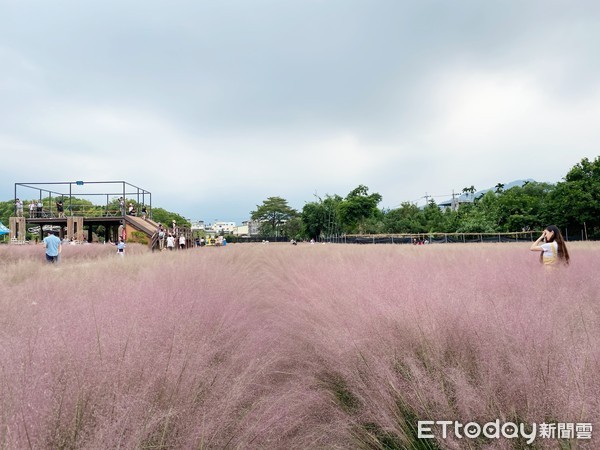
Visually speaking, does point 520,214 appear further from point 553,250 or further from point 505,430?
point 505,430

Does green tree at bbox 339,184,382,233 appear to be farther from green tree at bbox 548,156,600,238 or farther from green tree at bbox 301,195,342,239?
green tree at bbox 548,156,600,238

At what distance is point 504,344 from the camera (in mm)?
2072

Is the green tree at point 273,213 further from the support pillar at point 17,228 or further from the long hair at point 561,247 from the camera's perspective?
the long hair at point 561,247

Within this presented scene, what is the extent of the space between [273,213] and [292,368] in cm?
8590

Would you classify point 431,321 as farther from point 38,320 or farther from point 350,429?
point 38,320

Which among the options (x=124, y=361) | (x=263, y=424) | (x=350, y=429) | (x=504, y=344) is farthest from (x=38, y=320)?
(x=504, y=344)

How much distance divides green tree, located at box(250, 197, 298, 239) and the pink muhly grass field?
83.3 m

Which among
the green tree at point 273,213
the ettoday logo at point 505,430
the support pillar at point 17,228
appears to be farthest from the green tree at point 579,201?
the green tree at point 273,213

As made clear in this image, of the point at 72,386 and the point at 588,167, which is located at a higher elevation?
the point at 588,167

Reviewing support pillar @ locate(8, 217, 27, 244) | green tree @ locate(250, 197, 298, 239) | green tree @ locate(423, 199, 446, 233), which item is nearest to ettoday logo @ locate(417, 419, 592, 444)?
support pillar @ locate(8, 217, 27, 244)

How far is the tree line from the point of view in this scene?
28.9m

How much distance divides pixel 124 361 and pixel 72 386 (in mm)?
265

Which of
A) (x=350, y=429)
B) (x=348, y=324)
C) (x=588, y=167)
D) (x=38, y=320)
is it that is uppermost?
(x=588, y=167)

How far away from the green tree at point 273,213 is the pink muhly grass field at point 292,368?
3278 inches
